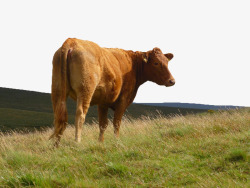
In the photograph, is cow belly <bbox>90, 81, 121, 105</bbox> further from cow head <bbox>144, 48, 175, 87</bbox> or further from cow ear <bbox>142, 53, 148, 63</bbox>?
cow head <bbox>144, 48, 175, 87</bbox>

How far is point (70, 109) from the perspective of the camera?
4319 cm

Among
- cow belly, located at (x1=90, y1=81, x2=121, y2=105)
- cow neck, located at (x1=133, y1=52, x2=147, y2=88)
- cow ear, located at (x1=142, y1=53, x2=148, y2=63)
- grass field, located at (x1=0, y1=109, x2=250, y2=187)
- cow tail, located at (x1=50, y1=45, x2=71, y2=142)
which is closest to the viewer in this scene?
grass field, located at (x1=0, y1=109, x2=250, y2=187)

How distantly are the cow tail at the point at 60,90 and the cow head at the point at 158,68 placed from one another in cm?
320

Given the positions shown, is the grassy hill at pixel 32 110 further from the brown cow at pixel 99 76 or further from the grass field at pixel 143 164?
the grass field at pixel 143 164

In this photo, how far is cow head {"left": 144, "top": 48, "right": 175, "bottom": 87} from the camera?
9.88 metres

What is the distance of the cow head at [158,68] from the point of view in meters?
9.88

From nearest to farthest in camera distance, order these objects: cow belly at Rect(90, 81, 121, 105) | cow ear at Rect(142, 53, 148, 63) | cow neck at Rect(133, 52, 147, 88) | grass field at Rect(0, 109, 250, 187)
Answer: grass field at Rect(0, 109, 250, 187), cow belly at Rect(90, 81, 121, 105), cow ear at Rect(142, 53, 148, 63), cow neck at Rect(133, 52, 147, 88)

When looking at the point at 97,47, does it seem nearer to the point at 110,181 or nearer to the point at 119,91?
the point at 119,91

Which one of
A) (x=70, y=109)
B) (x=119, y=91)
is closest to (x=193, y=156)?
(x=119, y=91)

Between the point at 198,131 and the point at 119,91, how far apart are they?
7.92 ft

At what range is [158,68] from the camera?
390 inches

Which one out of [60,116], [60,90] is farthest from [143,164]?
[60,90]

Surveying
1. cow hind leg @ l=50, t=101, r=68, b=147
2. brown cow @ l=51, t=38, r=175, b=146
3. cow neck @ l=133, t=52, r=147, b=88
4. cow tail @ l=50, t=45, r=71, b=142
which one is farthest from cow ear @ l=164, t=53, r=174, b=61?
cow hind leg @ l=50, t=101, r=68, b=147

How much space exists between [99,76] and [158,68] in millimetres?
2711
